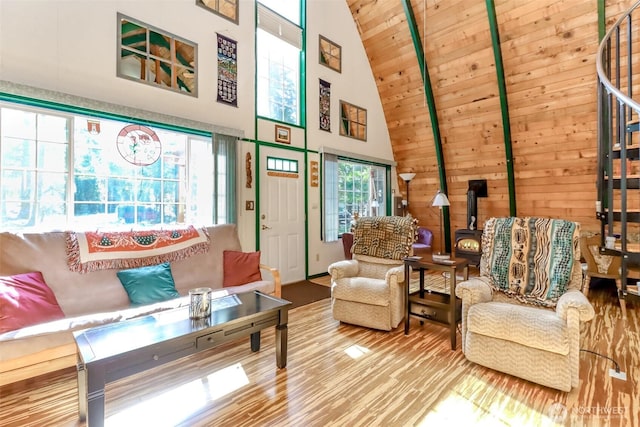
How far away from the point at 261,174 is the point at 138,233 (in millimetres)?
1861

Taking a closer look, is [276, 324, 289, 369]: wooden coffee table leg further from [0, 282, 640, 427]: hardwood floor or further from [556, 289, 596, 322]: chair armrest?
[556, 289, 596, 322]: chair armrest

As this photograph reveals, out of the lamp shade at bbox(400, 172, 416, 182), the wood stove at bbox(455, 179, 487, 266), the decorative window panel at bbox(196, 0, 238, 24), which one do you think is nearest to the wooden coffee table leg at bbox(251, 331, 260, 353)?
the decorative window panel at bbox(196, 0, 238, 24)

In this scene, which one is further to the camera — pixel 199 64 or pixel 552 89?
pixel 552 89

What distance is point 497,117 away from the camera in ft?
16.4

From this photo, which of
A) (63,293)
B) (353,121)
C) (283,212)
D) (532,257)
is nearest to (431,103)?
(353,121)

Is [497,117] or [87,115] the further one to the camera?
[497,117]

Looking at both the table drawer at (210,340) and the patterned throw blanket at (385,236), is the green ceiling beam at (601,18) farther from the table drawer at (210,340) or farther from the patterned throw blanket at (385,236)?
the table drawer at (210,340)

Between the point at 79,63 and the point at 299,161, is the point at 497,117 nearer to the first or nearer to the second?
the point at 299,161

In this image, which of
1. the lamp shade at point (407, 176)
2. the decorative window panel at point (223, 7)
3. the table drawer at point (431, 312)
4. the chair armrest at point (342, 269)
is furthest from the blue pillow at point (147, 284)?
the lamp shade at point (407, 176)

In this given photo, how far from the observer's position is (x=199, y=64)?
370 cm

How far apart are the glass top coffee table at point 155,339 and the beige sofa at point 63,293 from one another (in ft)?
0.79

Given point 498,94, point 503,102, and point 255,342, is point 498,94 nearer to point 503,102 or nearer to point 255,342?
point 503,102

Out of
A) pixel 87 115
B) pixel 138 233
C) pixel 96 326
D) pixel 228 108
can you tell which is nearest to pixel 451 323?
pixel 96 326

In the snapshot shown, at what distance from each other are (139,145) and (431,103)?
443 cm
